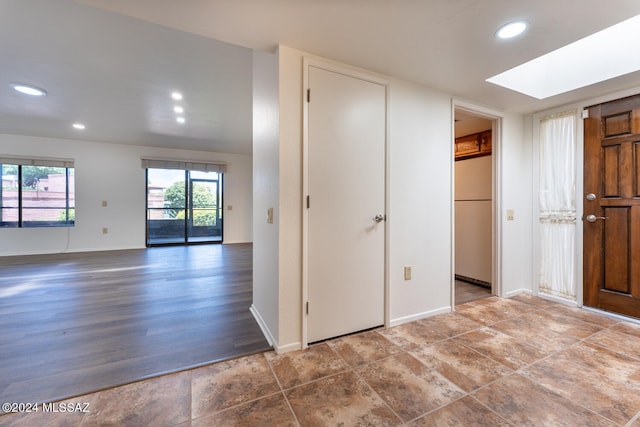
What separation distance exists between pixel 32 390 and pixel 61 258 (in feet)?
15.6

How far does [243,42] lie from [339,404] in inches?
90.7

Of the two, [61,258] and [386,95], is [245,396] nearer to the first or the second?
[386,95]

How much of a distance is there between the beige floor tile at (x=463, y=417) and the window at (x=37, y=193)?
7.34m

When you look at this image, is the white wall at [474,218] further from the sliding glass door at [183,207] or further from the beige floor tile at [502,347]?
the sliding glass door at [183,207]

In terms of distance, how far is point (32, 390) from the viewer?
1.45 metres

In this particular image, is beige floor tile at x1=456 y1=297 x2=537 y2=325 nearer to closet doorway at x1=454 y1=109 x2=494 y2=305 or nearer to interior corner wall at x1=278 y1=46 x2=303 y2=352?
closet doorway at x1=454 y1=109 x2=494 y2=305

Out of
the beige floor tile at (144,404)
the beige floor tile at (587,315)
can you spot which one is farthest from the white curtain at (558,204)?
the beige floor tile at (144,404)

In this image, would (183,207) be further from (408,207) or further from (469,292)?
(469,292)

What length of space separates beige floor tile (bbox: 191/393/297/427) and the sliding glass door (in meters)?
6.09

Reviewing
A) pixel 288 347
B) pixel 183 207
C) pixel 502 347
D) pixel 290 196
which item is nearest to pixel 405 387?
pixel 288 347

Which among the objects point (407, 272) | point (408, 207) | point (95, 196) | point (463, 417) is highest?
point (95, 196)

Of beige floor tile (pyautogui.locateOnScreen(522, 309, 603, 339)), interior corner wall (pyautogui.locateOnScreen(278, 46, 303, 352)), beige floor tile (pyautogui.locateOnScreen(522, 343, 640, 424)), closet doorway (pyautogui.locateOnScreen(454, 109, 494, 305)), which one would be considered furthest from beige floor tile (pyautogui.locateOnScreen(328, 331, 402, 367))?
closet doorway (pyautogui.locateOnScreen(454, 109, 494, 305))

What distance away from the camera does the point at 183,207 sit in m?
6.57

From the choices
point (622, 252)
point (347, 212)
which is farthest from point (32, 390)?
point (622, 252)
